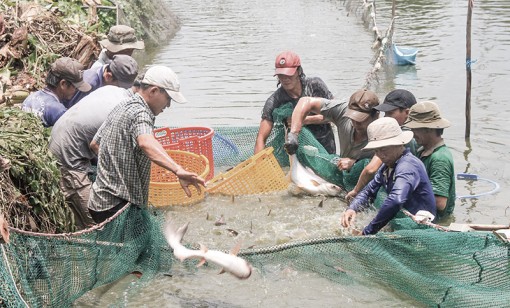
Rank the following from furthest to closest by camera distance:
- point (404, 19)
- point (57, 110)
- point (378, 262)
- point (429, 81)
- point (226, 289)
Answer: point (404, 19), point (429, 81), point (57, 110), point (226, 289), point (378, 262)

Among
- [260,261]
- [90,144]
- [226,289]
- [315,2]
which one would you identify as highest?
[90,144]

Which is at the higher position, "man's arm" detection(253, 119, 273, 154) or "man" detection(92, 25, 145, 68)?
"man" detection(92, 25, 145, 68)

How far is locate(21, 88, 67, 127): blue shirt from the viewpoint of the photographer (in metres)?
6.75

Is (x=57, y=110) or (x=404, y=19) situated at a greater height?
(x=57, y=110)

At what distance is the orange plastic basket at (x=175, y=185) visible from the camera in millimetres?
7078

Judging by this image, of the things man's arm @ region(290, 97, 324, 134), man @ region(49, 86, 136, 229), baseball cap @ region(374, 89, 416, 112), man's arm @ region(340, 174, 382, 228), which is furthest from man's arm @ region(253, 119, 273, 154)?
man's arm @ region(340, 174, 382, 228)

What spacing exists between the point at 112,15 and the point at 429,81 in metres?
6.53

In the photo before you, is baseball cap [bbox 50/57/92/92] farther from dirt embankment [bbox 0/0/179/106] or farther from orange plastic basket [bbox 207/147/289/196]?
orange plastic basket [bbox 207/147/289/196]

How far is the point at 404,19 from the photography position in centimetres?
2197

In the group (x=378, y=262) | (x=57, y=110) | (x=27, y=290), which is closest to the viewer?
(x=27, y=290)

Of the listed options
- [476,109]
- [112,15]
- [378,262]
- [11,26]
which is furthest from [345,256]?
[112,15]

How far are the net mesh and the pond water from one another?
0.24 m

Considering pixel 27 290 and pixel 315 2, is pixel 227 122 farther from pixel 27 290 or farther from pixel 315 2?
pixel 315 2

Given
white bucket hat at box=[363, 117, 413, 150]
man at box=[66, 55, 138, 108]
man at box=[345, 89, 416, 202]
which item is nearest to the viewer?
white bucket hat at box=[363, 117, 413, 150]
